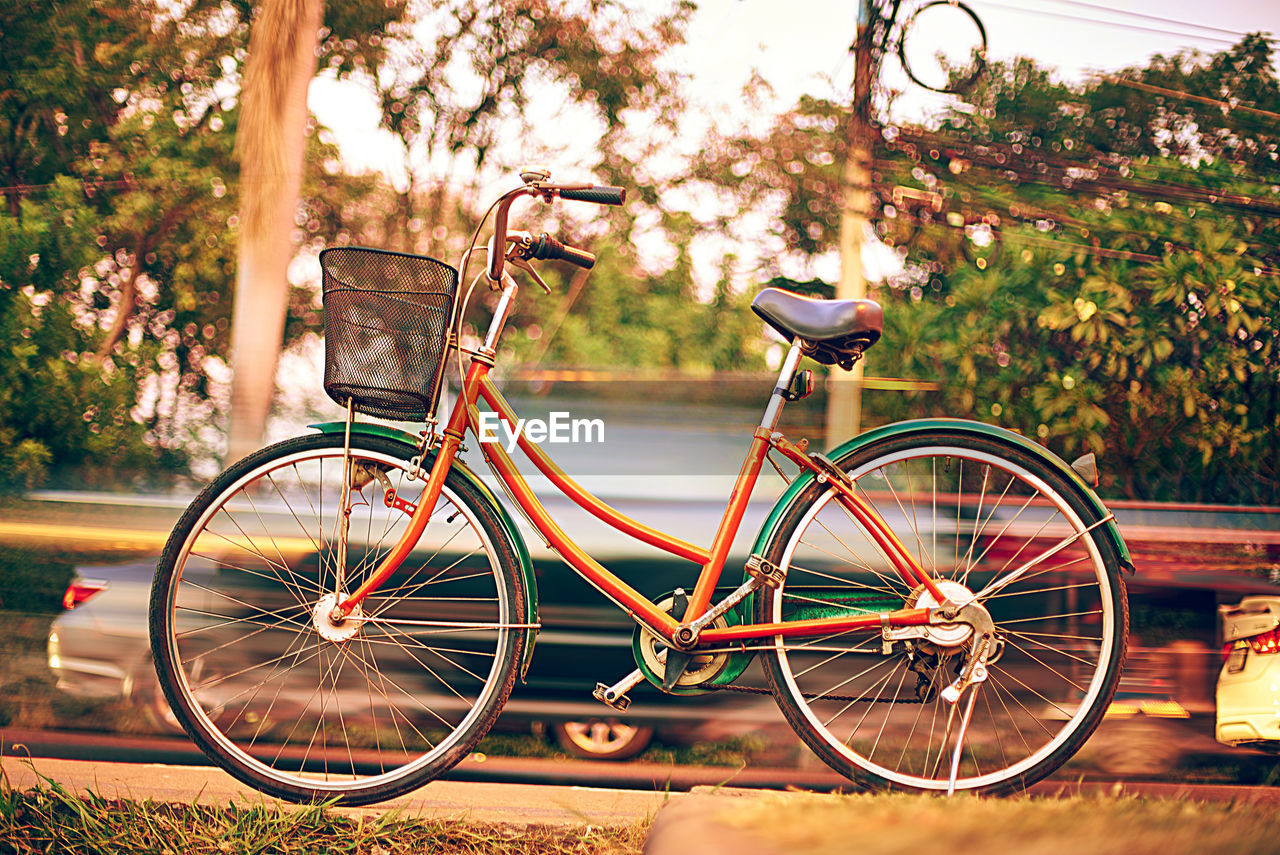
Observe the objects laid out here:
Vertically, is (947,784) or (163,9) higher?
(163,9)

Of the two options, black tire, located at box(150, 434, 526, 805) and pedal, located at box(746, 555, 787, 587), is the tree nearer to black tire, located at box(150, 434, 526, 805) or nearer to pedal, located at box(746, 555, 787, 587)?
pedal, located at box(746, 555, 787, 587)

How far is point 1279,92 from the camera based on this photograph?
13.1ft

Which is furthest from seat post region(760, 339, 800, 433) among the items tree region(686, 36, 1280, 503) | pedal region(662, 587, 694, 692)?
tree region(686, 36, 1280, 503)

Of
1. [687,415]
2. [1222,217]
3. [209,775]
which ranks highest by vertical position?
[1222,217]

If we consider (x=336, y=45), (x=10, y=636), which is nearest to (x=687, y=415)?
(x=10, y=636)

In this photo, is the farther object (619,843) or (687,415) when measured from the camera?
(687,415)

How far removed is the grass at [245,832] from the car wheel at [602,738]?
35.8 inches

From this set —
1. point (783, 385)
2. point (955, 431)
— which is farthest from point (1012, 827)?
point (783, 385)

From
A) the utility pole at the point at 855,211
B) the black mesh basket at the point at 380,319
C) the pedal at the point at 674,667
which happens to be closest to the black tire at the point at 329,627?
the black mesh basket at the point at 380,319

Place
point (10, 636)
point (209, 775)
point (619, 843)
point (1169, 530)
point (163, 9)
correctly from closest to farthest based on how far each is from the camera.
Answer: point (619, 843) < point (209, 775) < point (1169, 530) < point (10, 636) < point (163, 9)

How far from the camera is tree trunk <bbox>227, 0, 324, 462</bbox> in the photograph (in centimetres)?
392

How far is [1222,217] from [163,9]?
6032 mm

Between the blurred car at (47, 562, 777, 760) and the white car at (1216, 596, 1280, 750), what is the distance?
153 centimetres

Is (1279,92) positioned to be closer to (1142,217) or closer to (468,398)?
(1142,217)
